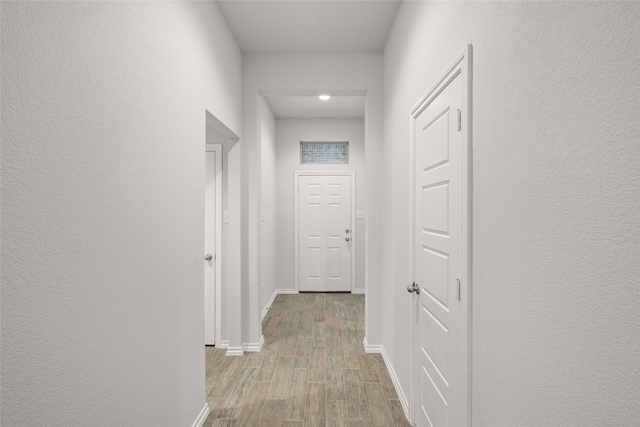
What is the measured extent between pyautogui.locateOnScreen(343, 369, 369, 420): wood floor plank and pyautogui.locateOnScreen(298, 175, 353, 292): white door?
2.78 m

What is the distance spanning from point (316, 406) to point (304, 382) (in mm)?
342

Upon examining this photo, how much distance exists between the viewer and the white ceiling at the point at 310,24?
2.54 m

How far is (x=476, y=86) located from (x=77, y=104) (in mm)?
1342

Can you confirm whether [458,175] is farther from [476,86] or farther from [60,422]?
[60,422]

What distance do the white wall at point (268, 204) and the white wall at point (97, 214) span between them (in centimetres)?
250

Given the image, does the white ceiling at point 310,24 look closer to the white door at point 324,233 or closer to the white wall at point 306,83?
the white wall at point 306,83

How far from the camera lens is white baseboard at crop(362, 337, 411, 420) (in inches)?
89.7

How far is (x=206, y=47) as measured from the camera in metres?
2.26

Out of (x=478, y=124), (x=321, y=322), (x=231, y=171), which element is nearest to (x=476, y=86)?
(x=478, y=124)

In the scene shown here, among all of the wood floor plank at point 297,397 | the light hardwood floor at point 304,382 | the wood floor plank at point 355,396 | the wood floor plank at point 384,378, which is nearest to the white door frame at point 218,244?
the light hardwood floor at point 304,382

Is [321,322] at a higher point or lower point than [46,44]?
→ lower

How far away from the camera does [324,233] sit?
5621 millimetres

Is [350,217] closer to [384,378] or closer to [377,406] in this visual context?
[384,378]

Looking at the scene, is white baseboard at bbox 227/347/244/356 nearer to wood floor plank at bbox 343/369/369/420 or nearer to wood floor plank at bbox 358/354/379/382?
wood floor plank at bbox 343/369/369/420
